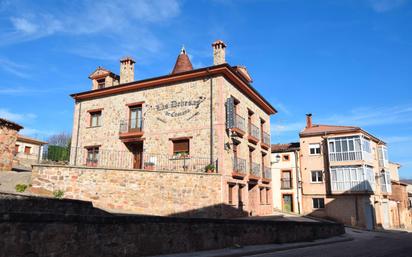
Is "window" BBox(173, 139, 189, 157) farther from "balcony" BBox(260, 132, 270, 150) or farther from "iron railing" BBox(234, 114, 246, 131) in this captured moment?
"balcony" BBox(260, 132, 270, 150)

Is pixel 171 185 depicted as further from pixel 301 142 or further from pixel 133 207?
pixel 301 142

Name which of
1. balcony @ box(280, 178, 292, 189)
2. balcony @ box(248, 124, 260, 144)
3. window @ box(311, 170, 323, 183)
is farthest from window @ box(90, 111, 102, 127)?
window @ box(311, 170, 323, 183)

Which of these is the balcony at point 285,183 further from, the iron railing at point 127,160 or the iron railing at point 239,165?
the iron railing at point 127,160

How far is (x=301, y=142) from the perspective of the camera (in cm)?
3650

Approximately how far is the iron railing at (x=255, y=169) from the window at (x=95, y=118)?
11.5 m

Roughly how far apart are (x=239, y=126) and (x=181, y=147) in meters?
4.08

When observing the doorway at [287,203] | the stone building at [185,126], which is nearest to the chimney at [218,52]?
the stone building at [185,126]

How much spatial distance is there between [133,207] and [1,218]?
36.4 ft

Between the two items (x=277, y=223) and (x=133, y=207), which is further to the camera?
(x=133, y=207)

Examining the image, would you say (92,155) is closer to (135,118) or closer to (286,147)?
(135,118)

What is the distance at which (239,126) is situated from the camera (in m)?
22.9

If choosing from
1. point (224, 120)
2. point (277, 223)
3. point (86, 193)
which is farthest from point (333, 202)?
point (86, 193)

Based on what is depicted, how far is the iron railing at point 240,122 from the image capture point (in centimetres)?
2270

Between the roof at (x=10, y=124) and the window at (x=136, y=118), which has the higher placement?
the window at (x=136, y=118)
